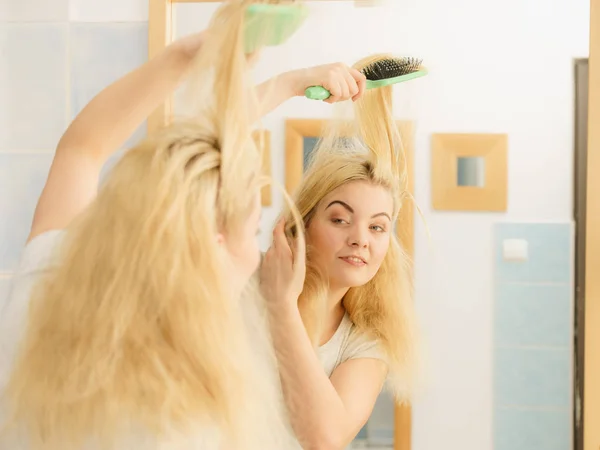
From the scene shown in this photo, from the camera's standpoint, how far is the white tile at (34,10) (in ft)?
3.54

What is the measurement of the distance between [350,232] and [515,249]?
0.88 feet

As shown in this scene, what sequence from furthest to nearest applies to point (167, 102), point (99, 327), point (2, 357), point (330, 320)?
point (167, 102), point (330, 320), point (2, 357), point (99, 327)

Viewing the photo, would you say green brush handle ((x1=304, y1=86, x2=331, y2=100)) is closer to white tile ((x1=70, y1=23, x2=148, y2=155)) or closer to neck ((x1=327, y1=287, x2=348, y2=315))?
neck ((x1=327, y1=287, x2=348, y2=315))

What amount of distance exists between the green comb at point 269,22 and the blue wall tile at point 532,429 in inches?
24.0

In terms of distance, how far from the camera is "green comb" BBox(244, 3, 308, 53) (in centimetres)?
65

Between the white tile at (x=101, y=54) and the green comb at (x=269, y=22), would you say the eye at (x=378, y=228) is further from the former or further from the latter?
the white tile at (x=101, y=54)

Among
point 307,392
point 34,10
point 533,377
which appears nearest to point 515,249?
point 533,377

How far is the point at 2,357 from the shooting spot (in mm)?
649

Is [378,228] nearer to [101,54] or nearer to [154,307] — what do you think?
[154,307]

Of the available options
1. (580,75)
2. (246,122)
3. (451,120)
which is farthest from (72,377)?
(580,75)

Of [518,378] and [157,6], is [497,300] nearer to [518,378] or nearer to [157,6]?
[518,378]

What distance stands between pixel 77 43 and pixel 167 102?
209mm

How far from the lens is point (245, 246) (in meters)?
0.61

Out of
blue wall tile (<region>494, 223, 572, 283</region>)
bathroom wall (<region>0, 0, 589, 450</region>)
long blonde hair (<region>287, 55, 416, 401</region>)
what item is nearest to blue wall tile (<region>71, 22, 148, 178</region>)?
bathroom wall (<region>0, 0, 589, 450</region>)
